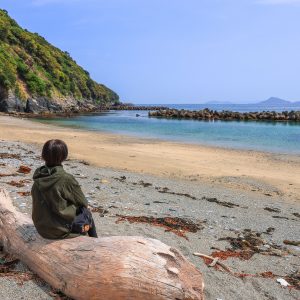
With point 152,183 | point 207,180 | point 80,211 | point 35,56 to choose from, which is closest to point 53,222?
point 80,211

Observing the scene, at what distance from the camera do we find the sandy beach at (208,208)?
5.75m

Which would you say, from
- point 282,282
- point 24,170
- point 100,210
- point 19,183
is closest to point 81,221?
point 282,282

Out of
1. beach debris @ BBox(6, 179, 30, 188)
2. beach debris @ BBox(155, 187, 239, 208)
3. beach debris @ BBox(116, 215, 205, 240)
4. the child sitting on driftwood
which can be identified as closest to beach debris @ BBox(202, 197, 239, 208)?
beach debris @ BBox(155, 187, 239, 208)

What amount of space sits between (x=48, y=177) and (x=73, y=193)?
1.24ft

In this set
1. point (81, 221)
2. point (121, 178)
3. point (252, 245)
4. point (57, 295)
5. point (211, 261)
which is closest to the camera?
point (57, 295)

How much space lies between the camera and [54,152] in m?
4.98

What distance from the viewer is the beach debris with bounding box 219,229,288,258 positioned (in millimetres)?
7258

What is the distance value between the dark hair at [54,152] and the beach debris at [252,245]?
3.83 metres

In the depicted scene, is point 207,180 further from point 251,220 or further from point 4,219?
point 4,219

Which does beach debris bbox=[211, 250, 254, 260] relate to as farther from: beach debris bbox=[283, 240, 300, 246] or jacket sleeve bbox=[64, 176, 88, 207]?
jacket sleeve bbox=[64, 176, 88, 207]

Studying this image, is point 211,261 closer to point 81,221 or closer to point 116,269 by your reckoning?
point 81,221

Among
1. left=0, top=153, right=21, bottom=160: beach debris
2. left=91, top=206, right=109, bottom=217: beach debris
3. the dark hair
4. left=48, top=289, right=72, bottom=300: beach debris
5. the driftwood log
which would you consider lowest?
left=91, top=206, right=109, bottom=217: beach debris

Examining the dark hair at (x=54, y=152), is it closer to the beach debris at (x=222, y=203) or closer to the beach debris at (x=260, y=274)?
the beach debris at (x=260, y=274)

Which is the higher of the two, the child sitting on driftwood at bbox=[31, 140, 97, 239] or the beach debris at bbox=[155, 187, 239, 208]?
the child sitting on driftwood at bbox=[31, 140, 97, 239]
